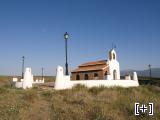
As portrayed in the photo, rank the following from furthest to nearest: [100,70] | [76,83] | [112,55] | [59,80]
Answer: [112,55] < [100,70] < [76,83] < [59,80]

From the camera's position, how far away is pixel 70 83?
872 inches

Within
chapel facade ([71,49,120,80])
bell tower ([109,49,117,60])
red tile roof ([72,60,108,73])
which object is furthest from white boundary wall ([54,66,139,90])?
bell tower ([109,49,117,60])

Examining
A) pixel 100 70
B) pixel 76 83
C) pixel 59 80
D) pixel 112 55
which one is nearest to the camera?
pixel 59 80

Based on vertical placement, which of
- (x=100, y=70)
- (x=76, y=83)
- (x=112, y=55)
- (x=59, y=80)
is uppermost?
(x=112, y=55)

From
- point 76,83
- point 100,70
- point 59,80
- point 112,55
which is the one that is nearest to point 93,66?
point 100,70

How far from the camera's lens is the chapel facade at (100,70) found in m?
31.9

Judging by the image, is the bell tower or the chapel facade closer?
the chapel facade

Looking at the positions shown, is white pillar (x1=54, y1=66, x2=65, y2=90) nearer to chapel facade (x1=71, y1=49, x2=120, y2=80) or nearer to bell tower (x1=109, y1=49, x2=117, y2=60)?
chapel facade (x1=71, y1=49, x2=120, y2=80)

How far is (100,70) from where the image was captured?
1253 inches

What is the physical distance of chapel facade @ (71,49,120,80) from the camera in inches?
1256

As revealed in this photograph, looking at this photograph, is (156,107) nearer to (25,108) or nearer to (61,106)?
(61,106)

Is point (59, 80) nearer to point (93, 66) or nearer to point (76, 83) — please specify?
point (76, 83)

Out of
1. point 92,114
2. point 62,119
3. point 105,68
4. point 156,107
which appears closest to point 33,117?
point 62,119

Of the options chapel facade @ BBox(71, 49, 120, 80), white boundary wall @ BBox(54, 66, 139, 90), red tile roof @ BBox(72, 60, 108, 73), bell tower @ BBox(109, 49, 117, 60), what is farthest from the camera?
bell tower @ BBox(109, 49, 117, 60)
